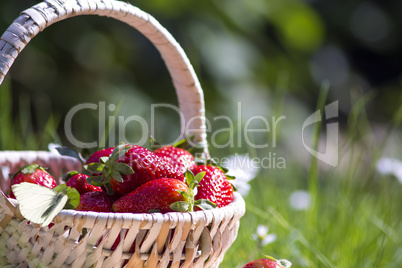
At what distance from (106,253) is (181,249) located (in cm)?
9

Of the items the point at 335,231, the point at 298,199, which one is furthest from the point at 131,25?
the point at 298,199

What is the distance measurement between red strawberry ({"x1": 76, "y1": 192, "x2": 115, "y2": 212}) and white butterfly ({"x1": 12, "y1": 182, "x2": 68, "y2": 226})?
0.10 meters

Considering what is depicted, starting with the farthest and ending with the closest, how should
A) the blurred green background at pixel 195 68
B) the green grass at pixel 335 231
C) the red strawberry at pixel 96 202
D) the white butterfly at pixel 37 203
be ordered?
the blurred green background at pixel 195 68 → the green grass at pixel 335 231 → the red strawberry at pixel 96 202 → the white butterfly at pixel 37 203

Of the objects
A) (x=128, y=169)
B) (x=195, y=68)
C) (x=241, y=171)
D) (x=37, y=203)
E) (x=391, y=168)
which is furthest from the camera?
(x=195, y=68)

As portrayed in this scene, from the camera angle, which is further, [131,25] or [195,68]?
[195,68]

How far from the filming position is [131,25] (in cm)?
81

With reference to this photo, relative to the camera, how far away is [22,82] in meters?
1.75

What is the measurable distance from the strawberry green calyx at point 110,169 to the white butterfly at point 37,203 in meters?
0.11

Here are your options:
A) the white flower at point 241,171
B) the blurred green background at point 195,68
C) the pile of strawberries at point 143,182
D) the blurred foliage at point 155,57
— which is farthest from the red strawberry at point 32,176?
the blurred foliage at point 155,57

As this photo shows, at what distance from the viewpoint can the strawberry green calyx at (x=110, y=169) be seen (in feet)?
2.21

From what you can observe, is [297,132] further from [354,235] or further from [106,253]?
[106,253]

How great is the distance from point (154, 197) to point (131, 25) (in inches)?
12.3

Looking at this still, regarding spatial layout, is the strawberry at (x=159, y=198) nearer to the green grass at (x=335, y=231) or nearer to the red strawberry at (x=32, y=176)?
the red strawberry at (x=32, y=176)

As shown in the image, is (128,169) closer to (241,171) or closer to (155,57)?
(241,171)
